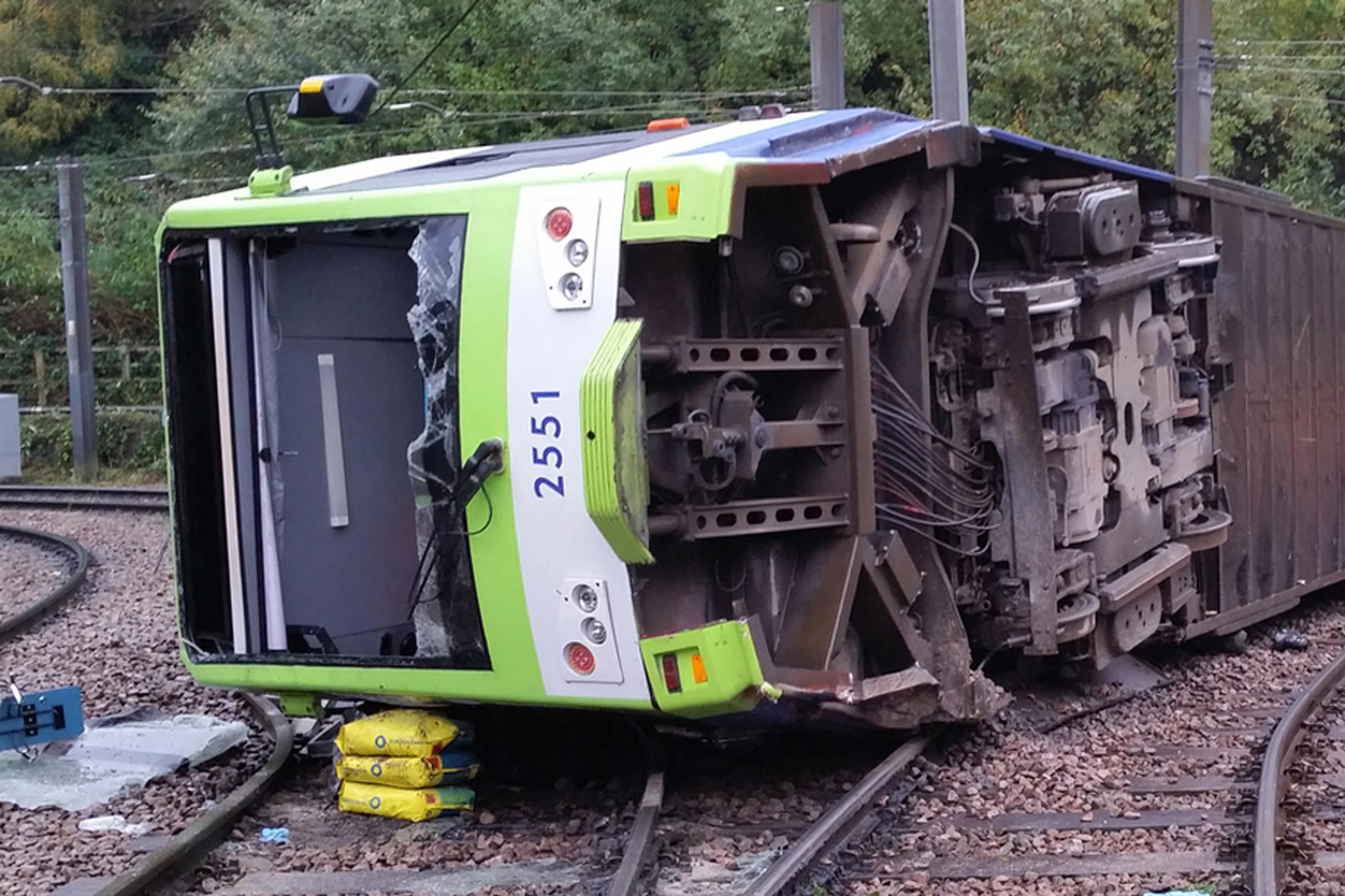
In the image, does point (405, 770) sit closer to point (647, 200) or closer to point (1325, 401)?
point (647, 200)

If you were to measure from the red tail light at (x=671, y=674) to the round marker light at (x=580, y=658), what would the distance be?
252mm

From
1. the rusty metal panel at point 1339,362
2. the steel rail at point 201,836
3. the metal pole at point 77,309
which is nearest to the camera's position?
the steel rail at point 201,836

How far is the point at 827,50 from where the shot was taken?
1700 cm

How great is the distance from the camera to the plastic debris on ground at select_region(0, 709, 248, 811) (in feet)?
21.6

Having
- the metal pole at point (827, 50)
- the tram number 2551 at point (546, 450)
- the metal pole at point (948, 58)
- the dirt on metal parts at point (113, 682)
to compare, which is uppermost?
the metal pole at point (827, 50)

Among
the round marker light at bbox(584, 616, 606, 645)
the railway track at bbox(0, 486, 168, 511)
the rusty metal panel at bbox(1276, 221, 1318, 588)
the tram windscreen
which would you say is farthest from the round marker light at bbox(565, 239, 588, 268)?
the railway track at bbox(0, 486, 168, 511)

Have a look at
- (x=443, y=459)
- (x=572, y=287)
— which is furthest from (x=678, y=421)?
(x=443, y=459)

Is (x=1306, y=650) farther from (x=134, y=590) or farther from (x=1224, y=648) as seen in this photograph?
(x=134, y=590)

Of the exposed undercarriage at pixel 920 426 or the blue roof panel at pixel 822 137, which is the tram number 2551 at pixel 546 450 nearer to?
the exposed undercarriage at pixel 920 426

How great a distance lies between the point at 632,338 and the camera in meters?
5.09

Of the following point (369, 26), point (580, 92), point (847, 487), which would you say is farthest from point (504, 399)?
point (369, 26)

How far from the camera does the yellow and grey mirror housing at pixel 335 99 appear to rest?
6.59 metres

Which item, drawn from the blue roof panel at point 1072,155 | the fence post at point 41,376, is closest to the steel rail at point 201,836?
the blue roof panel at point 1072,155

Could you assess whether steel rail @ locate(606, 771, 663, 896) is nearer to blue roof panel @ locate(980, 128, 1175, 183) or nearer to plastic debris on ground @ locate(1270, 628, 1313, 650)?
blue roof panel @ locate(980, 128, 1175, 183)
